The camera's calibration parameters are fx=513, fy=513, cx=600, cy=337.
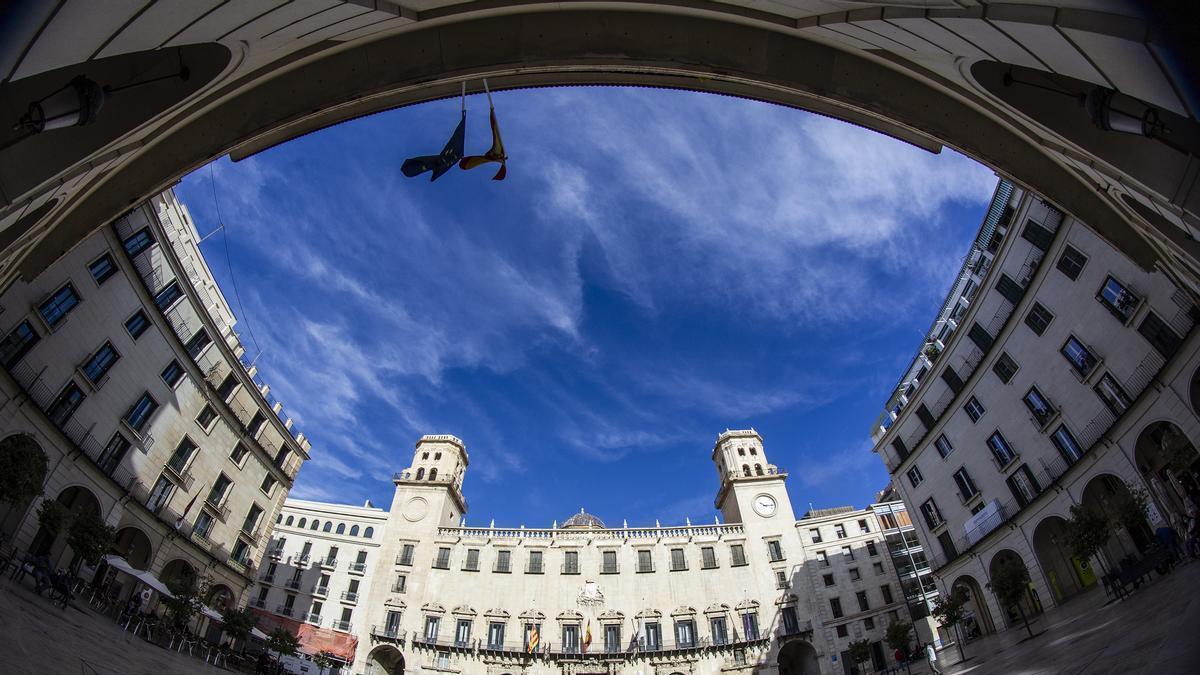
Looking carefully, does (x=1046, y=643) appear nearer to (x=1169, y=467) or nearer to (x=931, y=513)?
(x=1169, y=467)

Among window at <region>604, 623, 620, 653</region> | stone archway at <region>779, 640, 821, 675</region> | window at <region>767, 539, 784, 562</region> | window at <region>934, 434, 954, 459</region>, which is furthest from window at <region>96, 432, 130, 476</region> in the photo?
window at <region>767, 539, 784, 562</region>

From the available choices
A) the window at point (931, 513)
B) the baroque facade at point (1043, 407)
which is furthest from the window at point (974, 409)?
the window at point (931, 513)

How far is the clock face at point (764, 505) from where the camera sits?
4775 cm

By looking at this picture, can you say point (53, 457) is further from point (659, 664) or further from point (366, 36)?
point (659, 664)

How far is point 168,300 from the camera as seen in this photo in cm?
2475

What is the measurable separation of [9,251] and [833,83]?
42.8ft

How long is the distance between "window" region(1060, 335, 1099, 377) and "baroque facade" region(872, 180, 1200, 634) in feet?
0.20

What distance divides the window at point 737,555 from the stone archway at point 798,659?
21.9 feet

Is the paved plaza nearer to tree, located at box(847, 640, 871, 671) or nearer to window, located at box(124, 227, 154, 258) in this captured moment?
window, located at box(124, 227, 154, 258)

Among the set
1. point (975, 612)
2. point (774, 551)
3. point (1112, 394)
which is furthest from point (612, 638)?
point (1112, 394)

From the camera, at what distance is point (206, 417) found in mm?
27406

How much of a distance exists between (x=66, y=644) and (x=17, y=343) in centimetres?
1335

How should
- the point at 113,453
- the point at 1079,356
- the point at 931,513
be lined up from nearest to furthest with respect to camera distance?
the point at 113,453, the point at 1079,356, the point at 931,513

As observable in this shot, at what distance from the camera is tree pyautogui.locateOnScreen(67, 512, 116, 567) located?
16906 mm
